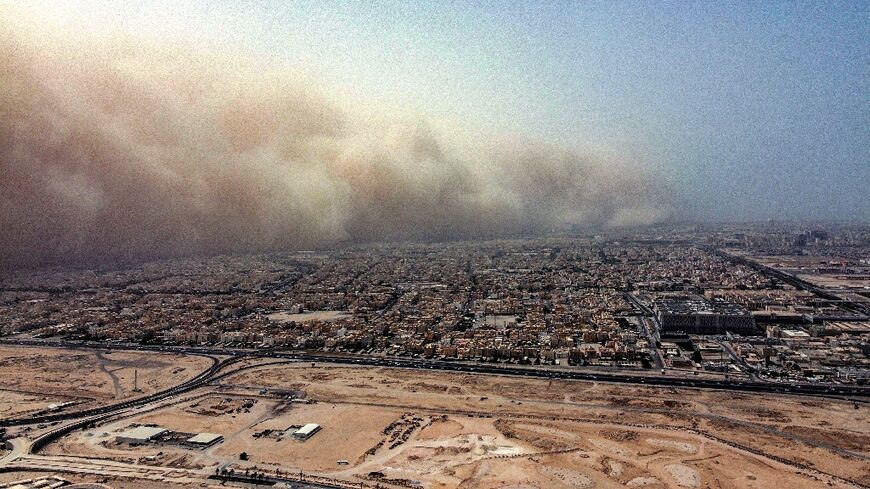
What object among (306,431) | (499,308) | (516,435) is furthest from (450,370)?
(499,308)

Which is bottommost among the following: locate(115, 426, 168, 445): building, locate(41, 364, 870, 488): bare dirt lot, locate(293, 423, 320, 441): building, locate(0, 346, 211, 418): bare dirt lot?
locate(41, 364, 870, 488): bare dirt lot

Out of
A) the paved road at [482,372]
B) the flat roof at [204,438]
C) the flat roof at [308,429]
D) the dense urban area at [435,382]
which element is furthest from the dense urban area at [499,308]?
the flat roof at [204,438]

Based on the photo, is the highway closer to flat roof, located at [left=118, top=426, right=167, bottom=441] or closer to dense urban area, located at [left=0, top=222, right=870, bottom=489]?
dense urban area, located at [left=0, top=222, right=870, bottom=489]

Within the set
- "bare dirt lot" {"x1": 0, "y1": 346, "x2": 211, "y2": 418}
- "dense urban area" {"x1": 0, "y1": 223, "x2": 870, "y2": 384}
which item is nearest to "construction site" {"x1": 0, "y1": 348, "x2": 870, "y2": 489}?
"bare dirt lot" {"x1": 0, "y1": 346, "x2": 211, "y2": 418}

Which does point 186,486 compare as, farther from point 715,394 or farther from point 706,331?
point 706,331

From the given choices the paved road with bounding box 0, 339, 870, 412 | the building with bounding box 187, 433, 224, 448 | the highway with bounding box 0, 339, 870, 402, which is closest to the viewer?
the building with bounding box 187, 433, 224, 448

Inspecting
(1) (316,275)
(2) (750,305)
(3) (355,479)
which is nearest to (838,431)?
(3) (355,479)

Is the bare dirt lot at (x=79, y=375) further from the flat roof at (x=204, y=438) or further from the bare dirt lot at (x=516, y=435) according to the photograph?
the flat roof at (x=204, y=438)
